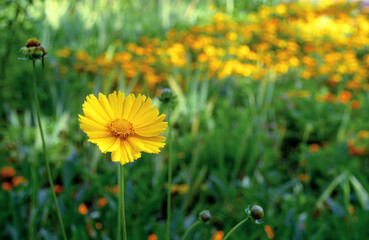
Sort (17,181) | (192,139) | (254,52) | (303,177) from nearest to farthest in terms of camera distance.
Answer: (17,181) < (303,177) < (192,139) < (254,52)

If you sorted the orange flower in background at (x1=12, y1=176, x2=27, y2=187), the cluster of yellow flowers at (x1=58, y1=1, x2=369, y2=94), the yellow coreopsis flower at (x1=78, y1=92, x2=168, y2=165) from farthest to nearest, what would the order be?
the cluster of yellow flowers at (x1=58, y1=1, x2=369, y2=94), the orange flower in background at (x1=12, y1=176, x2=27, y2=187), the yellow coreopsis flower at (x1=78, y1=92, x2=168, y2=165)

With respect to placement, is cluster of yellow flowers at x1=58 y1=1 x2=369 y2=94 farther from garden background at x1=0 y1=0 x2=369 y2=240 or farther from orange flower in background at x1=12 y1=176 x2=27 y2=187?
orange flower in background at x1=12 y1=176 x2=27 y2=187

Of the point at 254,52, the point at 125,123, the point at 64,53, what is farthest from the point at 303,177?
the point at 254,52

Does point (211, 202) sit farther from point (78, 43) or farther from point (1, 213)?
point (78, 43)

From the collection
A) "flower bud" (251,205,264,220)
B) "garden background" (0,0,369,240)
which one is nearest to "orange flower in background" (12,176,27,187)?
"garden background" (0,0,369,240)

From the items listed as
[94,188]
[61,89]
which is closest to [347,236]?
[94,188]

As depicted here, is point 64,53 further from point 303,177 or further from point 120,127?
point 120,127
